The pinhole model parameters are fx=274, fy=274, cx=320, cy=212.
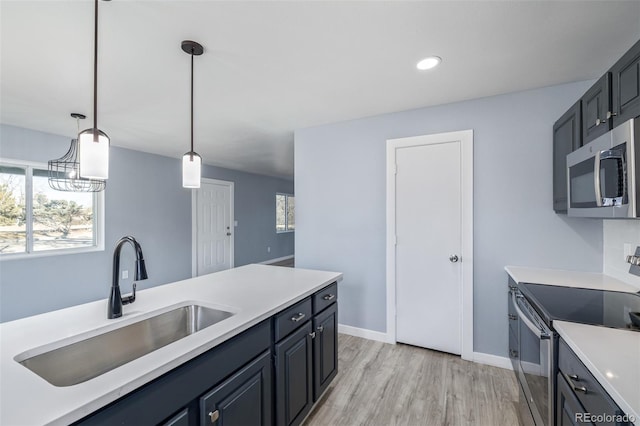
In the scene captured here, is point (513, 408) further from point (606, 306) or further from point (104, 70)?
point (104, 70)

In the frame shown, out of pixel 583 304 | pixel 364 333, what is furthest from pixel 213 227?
pixel 583 304

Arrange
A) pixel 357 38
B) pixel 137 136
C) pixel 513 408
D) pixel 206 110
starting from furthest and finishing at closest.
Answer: pixel 137 136 → pixel 206 110 → pixel 513 408 → pixel 357 38

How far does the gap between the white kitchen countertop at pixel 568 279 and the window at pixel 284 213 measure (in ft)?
21.5

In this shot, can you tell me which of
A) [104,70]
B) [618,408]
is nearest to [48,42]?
[104,70]

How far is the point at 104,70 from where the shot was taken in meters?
2.03

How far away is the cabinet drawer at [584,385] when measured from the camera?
838 mm

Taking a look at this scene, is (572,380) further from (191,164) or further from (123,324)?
(191,164)

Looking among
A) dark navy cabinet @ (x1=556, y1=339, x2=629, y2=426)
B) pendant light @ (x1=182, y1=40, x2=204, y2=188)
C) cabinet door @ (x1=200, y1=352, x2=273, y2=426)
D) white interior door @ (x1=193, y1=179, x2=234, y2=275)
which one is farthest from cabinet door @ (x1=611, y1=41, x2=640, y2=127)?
white interior door @ (x1=193, y1=179, x2=234, y2=275)

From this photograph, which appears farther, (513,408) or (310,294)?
(513,408)

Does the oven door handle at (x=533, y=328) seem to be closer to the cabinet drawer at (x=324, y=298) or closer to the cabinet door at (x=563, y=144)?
the cabinet door at (x=563, y=144)

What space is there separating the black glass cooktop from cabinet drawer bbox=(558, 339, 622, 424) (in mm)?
159

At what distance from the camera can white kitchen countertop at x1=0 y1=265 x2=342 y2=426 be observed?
2.22 ft

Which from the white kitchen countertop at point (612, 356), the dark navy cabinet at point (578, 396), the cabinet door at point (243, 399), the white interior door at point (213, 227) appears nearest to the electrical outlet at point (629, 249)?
the white kitchen countertop at point (612, 356)

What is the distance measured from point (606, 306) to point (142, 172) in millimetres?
5582
